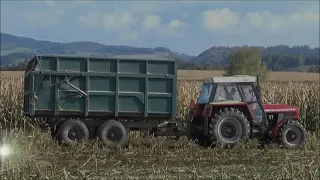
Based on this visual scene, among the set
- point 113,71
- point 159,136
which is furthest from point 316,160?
point 113,71

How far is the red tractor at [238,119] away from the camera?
1303 cm

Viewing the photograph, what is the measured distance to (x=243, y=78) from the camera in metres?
13.2

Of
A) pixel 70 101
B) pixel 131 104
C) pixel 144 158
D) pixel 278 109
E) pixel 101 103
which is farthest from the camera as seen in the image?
pixel 278 109

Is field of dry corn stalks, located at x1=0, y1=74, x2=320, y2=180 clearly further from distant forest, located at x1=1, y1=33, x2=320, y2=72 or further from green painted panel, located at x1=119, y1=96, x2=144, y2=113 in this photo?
distant forest, located at x1=1, y1=33, x2=320, y2=72

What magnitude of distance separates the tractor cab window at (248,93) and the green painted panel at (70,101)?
3945 mm

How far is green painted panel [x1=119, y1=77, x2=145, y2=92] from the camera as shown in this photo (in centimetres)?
1329

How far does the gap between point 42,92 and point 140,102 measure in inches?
92.7

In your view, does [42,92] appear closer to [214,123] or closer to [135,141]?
[135,141]

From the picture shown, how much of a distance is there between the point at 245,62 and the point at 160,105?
51.1 meters

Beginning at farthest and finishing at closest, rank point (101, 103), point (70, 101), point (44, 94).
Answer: point (101, 103) → point (70, 101) → point (44, 94)

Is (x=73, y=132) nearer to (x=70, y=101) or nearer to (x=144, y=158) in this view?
(x=70, y=101)

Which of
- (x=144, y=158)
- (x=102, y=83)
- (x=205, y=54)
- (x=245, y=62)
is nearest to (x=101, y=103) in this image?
(x=102, y=83)

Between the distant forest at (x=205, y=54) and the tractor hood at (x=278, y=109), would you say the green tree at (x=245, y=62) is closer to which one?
the distant forest at (x=205, y=54)

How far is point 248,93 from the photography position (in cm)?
1341
